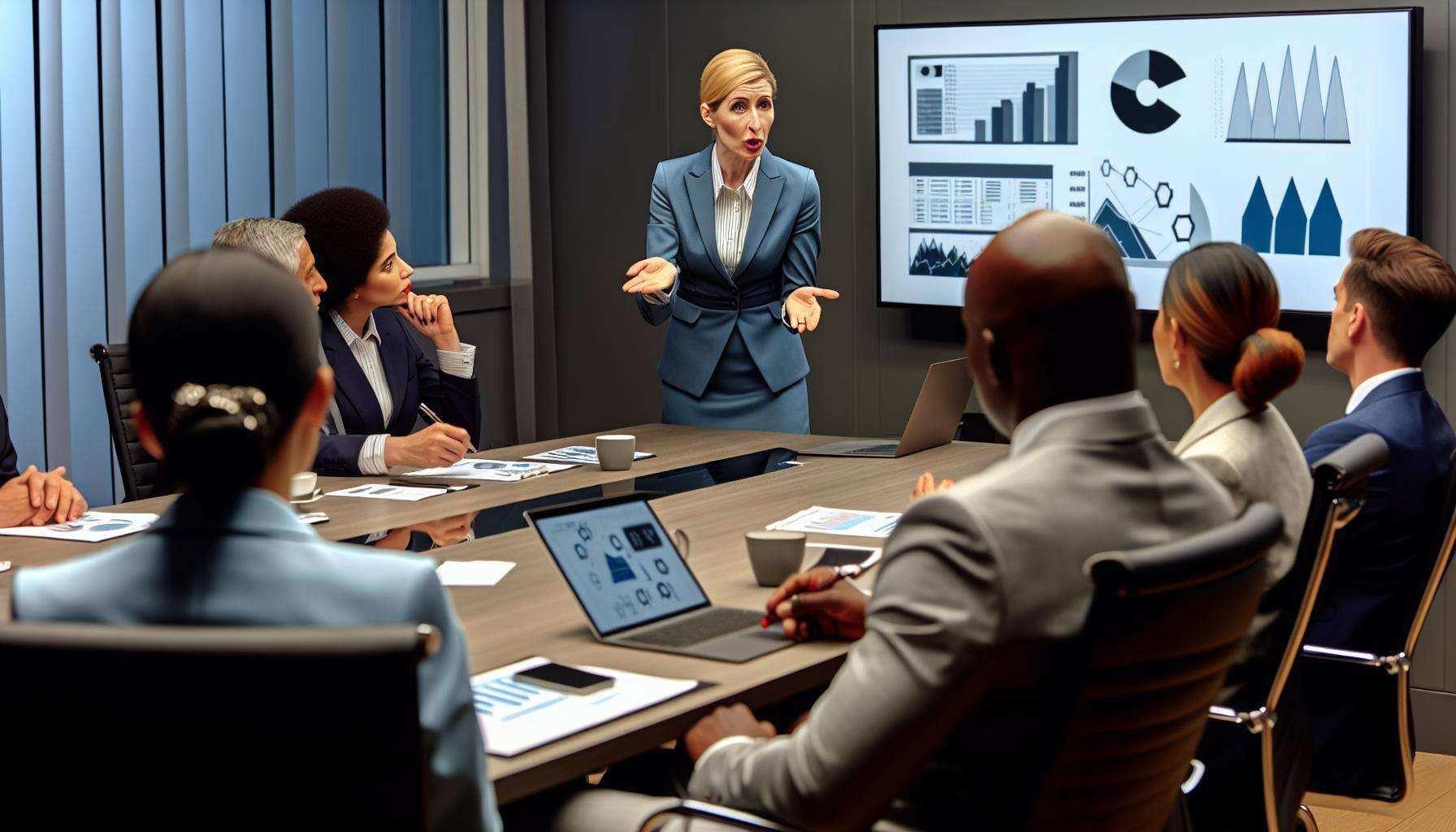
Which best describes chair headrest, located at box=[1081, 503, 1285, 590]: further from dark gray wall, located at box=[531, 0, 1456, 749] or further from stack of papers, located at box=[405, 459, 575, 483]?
dark gray wall, located at box=[531, 0, 1456, 749]

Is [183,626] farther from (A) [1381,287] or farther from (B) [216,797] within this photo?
(A) [1381,287]

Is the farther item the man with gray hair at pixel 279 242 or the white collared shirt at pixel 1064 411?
the man with gray hair at pixel 279 242

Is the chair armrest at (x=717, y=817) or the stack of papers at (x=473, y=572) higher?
the stack of papers at (x=473, y=572)

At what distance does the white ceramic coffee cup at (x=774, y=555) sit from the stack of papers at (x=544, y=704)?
1.63 feet

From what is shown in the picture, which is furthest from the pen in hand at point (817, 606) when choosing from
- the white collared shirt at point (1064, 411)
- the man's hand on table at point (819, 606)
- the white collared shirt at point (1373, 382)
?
the white collared shirt at point (1373, 382)

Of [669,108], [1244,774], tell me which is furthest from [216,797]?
[669,108]

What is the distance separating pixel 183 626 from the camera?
1295 mm

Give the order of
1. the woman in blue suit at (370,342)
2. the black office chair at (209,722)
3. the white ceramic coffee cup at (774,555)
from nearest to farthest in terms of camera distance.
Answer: the black office chair at (209,722), the white ceramic coffee cup at (774,555), the woman in blue suit at (370,342)

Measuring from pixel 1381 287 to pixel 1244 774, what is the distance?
1.05 metres

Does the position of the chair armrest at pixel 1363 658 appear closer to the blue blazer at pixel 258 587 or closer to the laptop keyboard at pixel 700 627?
the laptop keyboard at pixel 700 627

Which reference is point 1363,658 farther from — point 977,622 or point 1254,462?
point 977,622

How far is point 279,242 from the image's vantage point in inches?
142

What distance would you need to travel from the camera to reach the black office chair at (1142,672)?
56.8 inches

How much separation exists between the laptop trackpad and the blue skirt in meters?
2.42
